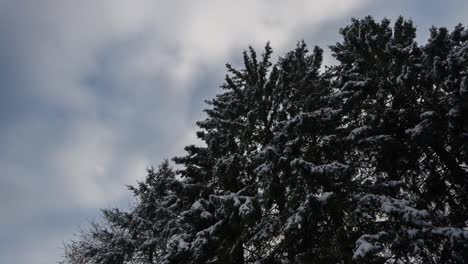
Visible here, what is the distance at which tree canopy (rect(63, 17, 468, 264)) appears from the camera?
10.8 meters

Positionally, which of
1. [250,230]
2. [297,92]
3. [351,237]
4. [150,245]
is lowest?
[351,237]

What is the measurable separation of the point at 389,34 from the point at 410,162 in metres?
6.45

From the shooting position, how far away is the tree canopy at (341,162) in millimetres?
10836

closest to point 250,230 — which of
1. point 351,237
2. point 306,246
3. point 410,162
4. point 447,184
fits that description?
point 306,246

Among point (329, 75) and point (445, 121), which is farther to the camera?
point (329, 75)

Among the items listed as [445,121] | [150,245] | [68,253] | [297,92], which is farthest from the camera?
[68,253]

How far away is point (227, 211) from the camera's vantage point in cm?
1316

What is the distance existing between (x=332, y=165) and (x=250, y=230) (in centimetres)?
427

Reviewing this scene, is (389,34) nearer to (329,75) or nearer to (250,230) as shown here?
(329,75)

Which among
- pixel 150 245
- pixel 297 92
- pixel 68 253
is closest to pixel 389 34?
pixel 297 92

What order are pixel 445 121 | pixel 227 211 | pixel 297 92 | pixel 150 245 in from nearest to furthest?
pixel 445 121 < pixel 227 211 < pixel 297 92 < pixel 150 245

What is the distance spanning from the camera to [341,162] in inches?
522

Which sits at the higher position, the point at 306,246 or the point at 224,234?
the point at 224,234

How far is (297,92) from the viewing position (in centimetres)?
1436
